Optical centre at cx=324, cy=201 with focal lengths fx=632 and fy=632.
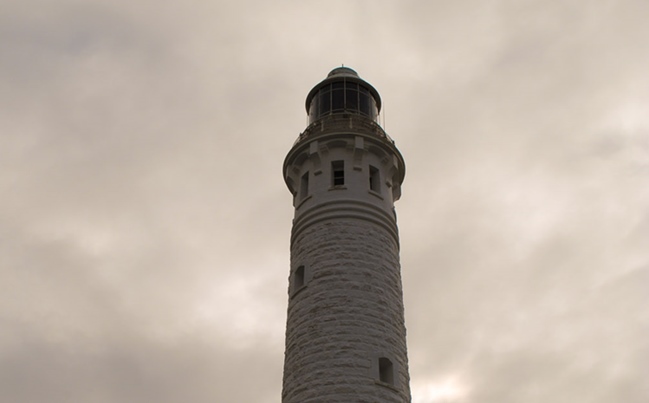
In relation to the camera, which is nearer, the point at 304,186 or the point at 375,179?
the point at 375,179

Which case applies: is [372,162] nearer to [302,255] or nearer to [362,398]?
[302,255]

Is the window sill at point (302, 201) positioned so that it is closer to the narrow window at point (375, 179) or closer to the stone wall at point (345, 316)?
the stone wall at point (345, 316)

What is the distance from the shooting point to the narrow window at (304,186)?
2903 cm

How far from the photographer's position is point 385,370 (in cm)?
2327

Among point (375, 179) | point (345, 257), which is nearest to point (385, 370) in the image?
point (345, 257)

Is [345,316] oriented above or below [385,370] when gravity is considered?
above

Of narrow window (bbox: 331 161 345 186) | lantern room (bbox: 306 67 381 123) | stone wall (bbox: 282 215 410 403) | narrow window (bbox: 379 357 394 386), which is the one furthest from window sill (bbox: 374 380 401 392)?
lantern room (bbox: 306 67 381 123)

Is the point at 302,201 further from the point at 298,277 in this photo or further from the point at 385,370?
the point at 385,370

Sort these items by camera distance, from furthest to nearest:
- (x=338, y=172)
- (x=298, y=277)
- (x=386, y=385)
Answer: (x=338, y=172)
(x=298, y=277)
(x=386, y=385)

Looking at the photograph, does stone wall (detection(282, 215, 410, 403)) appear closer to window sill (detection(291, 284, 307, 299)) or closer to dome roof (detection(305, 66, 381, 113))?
window sill (detection(291, 284, 307, 299))

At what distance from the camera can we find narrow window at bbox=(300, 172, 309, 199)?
29.0m

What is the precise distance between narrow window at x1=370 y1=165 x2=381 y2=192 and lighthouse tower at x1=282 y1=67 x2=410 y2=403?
5 cm

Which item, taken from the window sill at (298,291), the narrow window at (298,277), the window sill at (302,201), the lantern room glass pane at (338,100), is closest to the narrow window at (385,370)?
the window sill at (298,291)

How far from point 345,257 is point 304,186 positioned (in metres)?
5.41
